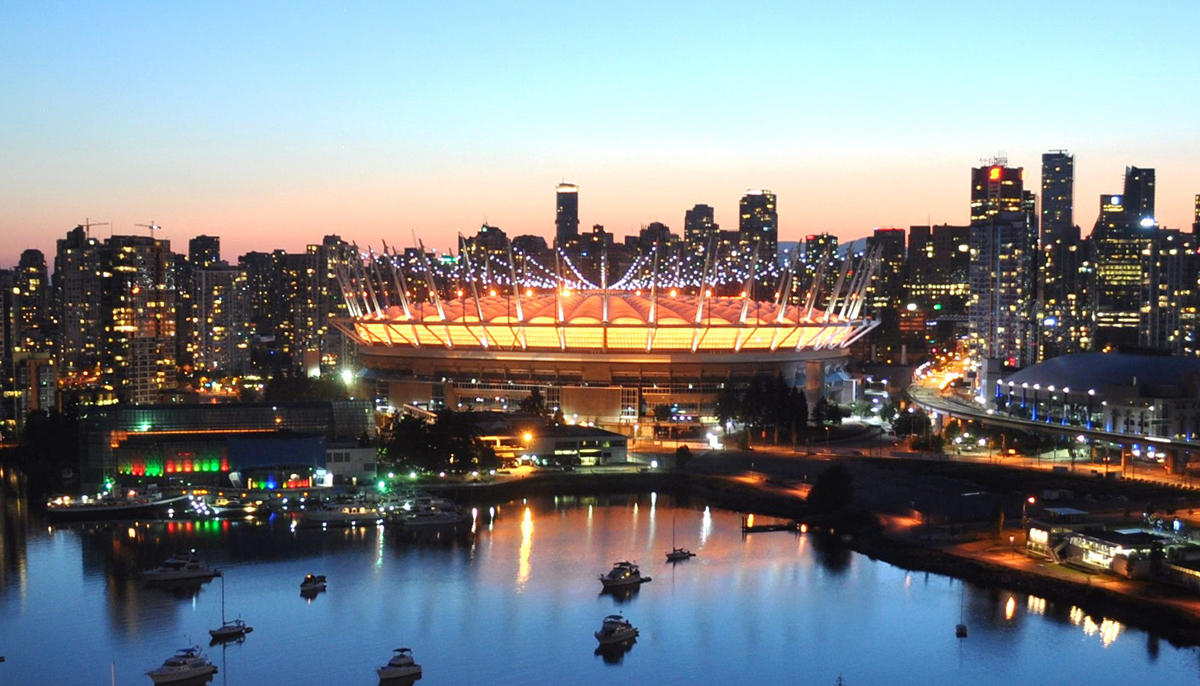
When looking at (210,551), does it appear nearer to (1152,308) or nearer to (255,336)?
(1152,308)

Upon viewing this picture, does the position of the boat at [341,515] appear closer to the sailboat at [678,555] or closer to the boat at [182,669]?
the sailboat at [678,555]

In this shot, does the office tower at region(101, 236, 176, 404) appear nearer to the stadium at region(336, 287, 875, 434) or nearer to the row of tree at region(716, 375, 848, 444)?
the stadium at region(336, 287, 875, 434)

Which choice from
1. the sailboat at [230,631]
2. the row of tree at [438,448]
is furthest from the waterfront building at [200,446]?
the sailboat at [230,631]

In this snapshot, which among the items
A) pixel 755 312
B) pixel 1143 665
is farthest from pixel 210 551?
pixel 755 312

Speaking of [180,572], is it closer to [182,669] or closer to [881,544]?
[182,669]

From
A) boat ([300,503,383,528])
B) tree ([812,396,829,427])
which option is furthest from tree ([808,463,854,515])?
tree ([812,396,829,427])
